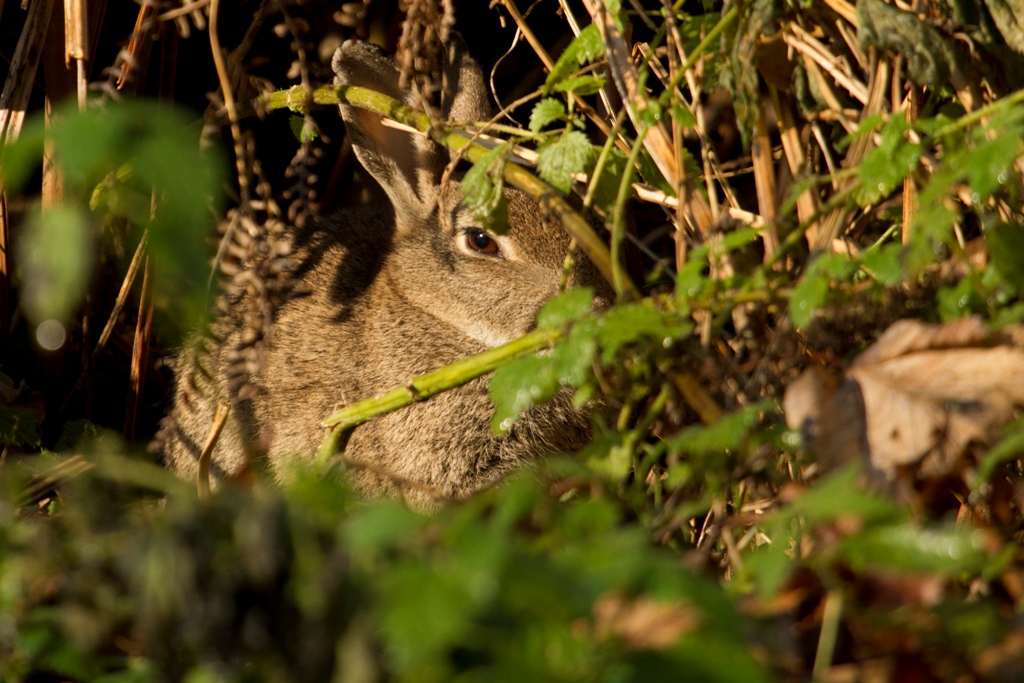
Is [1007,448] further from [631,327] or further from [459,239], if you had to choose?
[459,239]

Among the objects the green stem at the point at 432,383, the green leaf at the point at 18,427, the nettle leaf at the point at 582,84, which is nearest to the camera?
the green stem at the point at 432,383

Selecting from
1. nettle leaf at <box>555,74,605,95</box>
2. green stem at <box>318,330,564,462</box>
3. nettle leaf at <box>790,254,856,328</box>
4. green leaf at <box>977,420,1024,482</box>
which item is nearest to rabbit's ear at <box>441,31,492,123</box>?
nettle leaf at <box>555,74,605,95</box>

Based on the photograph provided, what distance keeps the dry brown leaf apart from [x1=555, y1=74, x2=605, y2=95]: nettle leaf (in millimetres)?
1112

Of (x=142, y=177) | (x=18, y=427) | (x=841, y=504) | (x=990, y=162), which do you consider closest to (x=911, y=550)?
(x=841, y=504)

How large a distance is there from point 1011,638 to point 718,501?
29.4 inches

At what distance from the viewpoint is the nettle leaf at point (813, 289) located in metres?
1.90

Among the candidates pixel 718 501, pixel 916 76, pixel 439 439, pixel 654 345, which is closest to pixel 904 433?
pixel 718 501

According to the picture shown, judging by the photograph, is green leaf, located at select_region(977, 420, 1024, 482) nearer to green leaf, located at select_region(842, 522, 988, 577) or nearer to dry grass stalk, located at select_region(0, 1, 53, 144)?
green leaf, located at select_region(842, 522, 988, 577)

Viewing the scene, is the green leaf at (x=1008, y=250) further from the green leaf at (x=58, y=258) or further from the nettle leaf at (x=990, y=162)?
the green leaf at (x=58, y=258)

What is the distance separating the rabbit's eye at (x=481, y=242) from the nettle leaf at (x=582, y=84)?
4.13 feet

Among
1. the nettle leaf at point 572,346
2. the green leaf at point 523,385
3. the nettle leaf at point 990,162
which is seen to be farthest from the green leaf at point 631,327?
the nettle leaf at point 990,162

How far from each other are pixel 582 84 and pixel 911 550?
1.73 metres

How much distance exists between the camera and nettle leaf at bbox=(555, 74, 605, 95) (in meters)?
2.71

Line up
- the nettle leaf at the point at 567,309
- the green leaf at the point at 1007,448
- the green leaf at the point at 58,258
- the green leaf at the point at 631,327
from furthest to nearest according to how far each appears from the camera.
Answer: the nettle leaf at the point at 567,309
the green leaf at the point at 631,327
the green leaf at the point at 1007,448
the green leaf at the point at 58,258
